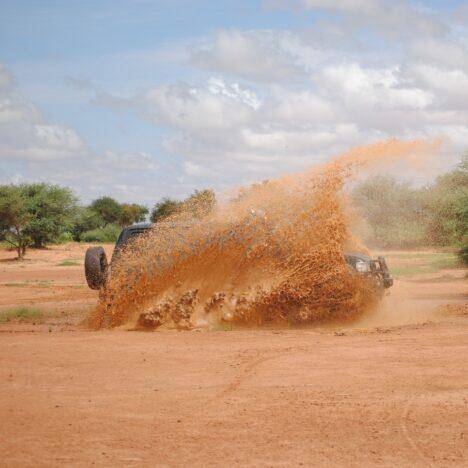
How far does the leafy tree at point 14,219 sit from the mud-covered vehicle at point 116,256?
112 ft

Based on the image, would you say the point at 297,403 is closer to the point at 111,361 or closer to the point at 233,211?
the point at 111,361

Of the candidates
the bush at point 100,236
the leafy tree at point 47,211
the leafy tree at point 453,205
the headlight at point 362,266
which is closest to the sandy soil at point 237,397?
the headlight at point 362,266

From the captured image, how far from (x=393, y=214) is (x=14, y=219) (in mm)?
27343

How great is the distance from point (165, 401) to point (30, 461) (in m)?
1.91

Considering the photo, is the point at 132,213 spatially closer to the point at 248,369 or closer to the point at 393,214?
the point at 393,214

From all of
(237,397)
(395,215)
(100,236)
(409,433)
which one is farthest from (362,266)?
(100,236)

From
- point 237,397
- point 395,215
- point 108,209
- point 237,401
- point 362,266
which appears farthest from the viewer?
point 108,209

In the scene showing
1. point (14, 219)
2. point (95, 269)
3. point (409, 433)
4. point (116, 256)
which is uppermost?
point (14, 219)

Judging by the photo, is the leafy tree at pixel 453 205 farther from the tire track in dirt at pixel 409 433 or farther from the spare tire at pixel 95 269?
the tire track in dirt at pixel 409 433

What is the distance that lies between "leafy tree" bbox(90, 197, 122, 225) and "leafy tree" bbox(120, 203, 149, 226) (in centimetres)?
52

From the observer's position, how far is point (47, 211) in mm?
51375

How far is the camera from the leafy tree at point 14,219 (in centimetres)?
4716

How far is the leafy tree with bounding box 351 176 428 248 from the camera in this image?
54.1m

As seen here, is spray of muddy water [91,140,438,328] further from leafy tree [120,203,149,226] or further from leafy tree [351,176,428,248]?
leafy tree [120,203,149,226]
